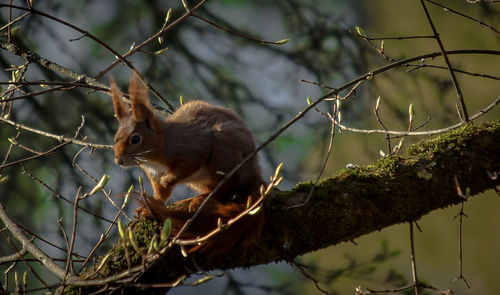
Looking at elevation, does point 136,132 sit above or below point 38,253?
above

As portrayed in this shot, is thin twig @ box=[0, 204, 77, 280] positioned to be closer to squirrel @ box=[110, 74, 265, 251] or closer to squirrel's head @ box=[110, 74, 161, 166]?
squirrel @ box=[110, 74, 265, 251]

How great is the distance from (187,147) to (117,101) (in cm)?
32

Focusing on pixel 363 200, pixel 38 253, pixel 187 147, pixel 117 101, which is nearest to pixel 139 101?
pixel 117 101

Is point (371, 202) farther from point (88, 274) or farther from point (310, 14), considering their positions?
point (310, 14)

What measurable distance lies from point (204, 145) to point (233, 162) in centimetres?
16

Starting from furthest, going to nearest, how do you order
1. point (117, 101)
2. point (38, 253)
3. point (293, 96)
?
point (293, 96), point (117, 101), point (38, 253)

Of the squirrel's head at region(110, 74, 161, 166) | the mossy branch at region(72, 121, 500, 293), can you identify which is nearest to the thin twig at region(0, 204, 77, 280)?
the mossy branch at region(72, 121, 500, 293)

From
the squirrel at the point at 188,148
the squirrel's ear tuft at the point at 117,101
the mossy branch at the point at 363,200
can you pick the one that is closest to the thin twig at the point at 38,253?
the mossy branch at the point at 363,200

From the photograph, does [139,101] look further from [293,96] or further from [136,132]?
[293,96]

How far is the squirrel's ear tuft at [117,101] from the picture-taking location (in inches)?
71.9

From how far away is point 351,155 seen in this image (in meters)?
4.75

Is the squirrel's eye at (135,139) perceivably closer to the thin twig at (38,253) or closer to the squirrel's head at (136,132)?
the squirrel's head at (136,132)

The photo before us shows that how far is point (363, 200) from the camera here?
5.32 ft

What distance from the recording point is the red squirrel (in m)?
1.84
